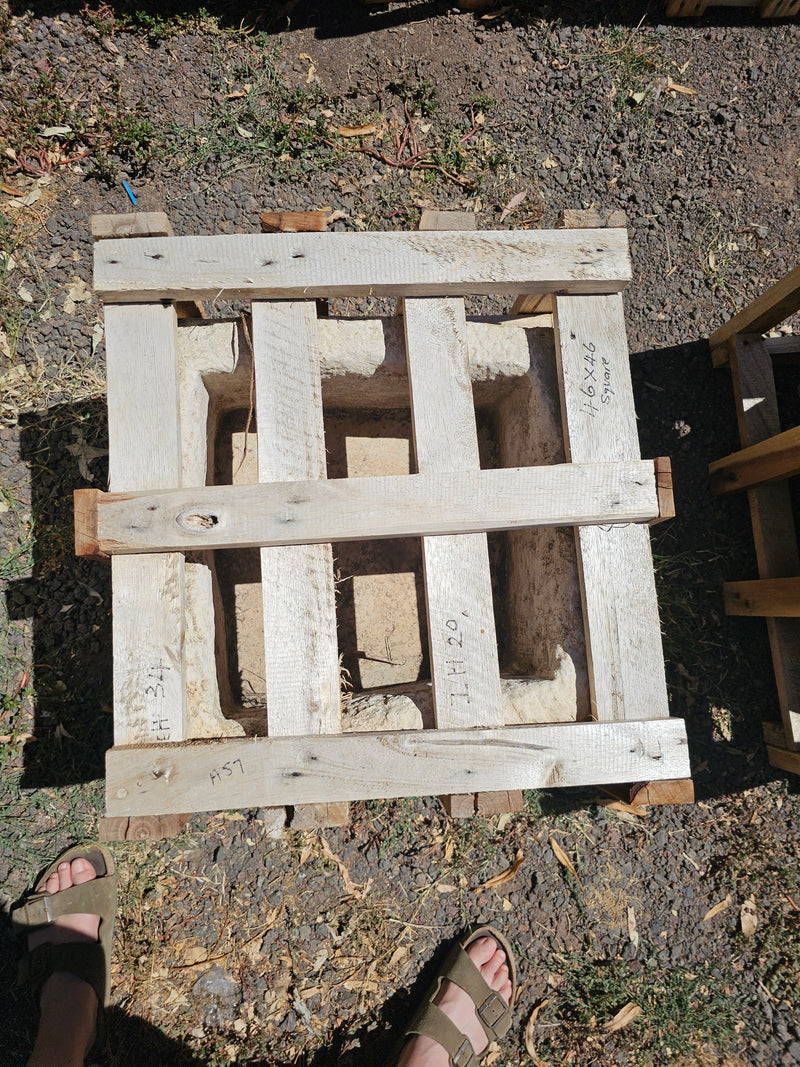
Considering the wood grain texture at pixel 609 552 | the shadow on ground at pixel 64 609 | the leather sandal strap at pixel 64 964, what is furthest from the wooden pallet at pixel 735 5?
the leather sandal strap at pixel 64 964

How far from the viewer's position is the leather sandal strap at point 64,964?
7.48ft

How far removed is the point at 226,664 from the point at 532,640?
42.7 inches

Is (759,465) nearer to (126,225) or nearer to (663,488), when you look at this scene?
(663,488)

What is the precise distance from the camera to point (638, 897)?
2.40m

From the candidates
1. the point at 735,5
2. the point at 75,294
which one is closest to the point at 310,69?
the point at 75,294

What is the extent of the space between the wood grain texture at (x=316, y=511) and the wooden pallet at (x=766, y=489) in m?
1.16

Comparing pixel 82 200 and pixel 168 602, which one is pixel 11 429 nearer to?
pixel 82 200

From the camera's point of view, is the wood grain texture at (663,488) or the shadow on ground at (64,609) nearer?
the wood grain texture at (663,488)

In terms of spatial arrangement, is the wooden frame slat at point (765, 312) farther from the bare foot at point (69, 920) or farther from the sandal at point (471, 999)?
the bare foot at point (69, 920)

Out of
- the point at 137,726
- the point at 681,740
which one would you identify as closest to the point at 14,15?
the point at 137,726

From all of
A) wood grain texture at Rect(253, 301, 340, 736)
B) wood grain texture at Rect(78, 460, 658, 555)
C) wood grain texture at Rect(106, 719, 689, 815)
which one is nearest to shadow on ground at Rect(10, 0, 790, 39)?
wood grain texture at Rect(253, 301, 340, 736)

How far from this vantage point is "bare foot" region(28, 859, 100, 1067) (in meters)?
2.22

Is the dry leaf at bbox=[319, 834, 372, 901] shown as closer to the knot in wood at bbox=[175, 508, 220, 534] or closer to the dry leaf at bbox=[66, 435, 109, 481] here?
the knot in wood at bbox=[175, 508, 220, 534]

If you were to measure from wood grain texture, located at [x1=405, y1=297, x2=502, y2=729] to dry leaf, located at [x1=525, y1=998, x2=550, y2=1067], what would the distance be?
158 centimetres
